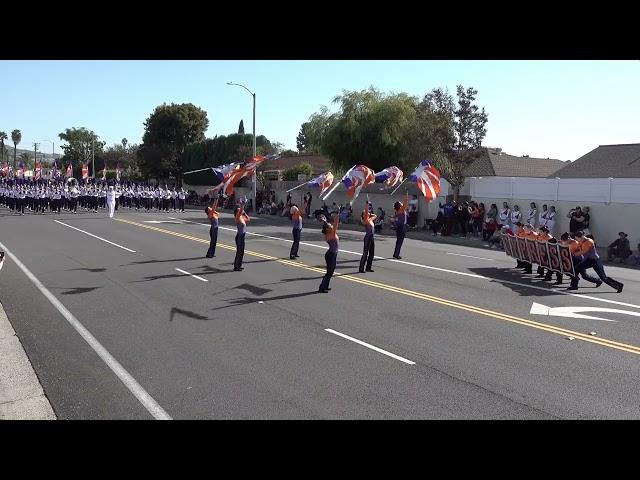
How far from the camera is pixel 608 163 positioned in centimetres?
4038

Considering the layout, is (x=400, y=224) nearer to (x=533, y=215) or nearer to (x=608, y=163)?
(x=533, y=215)

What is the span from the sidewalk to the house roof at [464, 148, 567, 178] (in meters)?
38.8

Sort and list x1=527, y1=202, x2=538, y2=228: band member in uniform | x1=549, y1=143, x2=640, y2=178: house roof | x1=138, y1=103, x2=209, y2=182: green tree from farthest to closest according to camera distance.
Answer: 1. x1=138, y1=103, x2=209, y2=182: green tree
2. x1=549, y1=143, x2=640, y2=178: house roof
3. x1=527, y1=202, x2=538, y2=228: band member in uniform

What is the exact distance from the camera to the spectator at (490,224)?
1067 inches

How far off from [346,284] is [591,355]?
675cm

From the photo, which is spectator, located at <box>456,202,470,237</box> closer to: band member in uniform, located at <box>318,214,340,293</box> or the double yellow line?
the double yellow line

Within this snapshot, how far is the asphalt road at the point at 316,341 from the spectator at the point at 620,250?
397cm

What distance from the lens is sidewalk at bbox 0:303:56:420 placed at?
21.4ft

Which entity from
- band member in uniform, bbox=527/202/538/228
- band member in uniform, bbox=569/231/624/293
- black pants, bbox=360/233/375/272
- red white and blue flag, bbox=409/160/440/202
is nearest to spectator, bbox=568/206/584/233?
band member in uniform, bbox=527/202/538/228

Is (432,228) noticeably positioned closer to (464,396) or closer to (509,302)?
(509,302)

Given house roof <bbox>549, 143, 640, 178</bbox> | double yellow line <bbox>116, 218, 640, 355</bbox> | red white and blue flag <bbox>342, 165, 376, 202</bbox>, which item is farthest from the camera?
house roof <bbox>549, 143, 640, 178</bbox>

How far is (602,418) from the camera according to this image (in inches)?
256

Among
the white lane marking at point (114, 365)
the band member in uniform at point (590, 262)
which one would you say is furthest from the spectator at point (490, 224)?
the white lane marking at point (114, 365)

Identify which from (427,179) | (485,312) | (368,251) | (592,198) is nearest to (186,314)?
(485,312)
